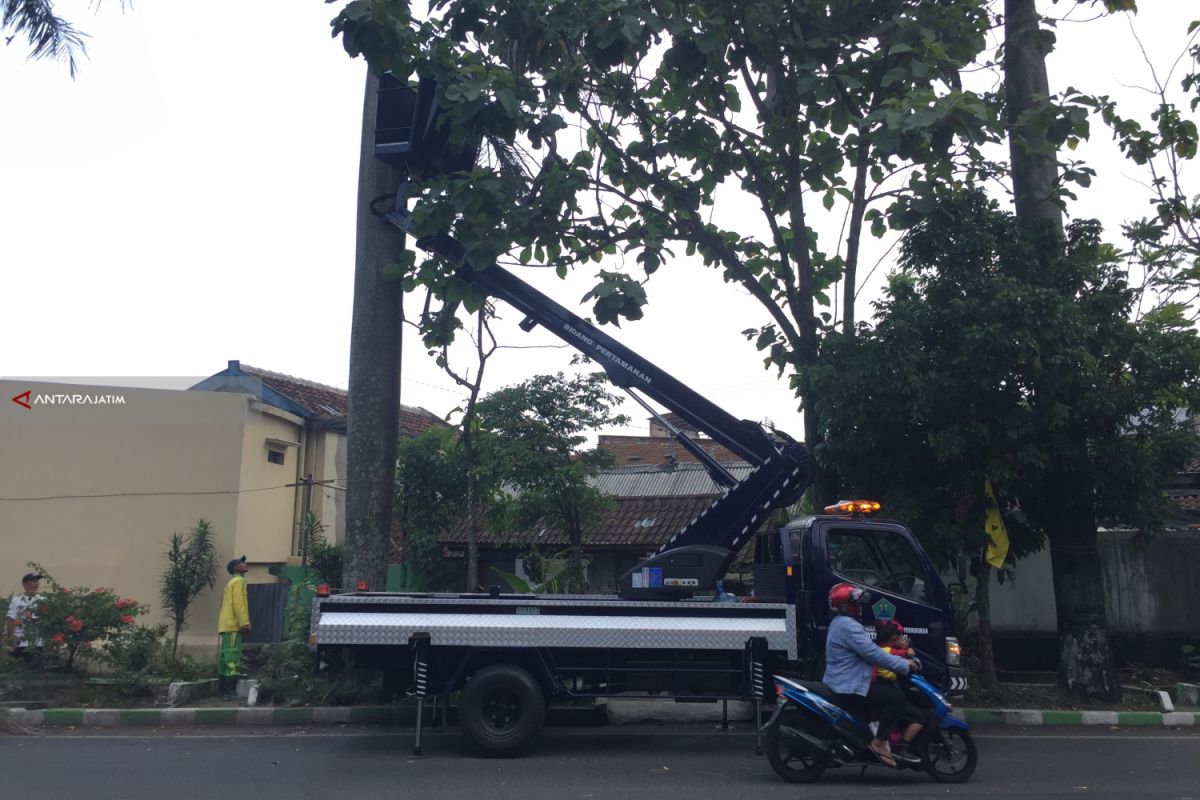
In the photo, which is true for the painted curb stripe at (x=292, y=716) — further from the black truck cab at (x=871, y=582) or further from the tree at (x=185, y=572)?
the tree at (x=185, y=572)

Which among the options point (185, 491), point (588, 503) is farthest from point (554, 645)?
point (185, 491)

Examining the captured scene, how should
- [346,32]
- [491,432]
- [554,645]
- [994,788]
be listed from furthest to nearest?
[491,432]
[346,32]
[554,645]
[994,788]

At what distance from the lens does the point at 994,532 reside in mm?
11703

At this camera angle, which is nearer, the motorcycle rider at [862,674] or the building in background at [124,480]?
the motorcycle rider at [862,674]

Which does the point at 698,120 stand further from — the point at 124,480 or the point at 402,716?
the point at 124,480

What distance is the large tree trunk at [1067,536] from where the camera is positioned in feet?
39.1

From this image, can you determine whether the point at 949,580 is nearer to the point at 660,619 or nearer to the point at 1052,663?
the point at 1052,663

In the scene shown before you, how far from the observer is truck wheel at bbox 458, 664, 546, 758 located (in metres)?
8.78

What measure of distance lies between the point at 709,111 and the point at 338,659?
300 inches

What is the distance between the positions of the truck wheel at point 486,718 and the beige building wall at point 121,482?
10.2 metres

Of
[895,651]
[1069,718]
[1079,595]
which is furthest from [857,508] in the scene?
[1079,595]

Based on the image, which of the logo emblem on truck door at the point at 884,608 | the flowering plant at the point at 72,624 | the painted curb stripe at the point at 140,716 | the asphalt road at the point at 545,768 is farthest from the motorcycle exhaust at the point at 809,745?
the flowering plant at the point at 72,624

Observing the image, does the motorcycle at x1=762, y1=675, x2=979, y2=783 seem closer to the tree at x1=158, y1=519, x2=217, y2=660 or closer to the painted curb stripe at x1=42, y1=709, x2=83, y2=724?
the painted curb stripe at x1=42, y1=709, x2=83, y2=724

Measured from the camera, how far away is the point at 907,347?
36.1 ft
